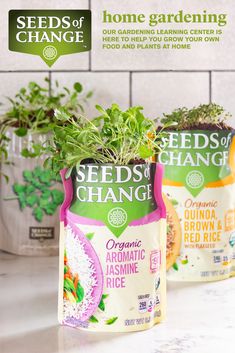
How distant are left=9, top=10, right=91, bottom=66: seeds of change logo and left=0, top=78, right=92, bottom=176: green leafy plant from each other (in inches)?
2.7

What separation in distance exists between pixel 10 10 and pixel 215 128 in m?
0.56

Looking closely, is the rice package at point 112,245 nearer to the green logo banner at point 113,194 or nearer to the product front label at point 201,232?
the green logo banner at point 113,194

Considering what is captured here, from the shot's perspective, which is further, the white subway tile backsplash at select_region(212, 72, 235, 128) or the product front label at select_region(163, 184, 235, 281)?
the white subway tile backsplash at select_region(212, 72, 235, 128)

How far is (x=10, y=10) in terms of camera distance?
1.88m

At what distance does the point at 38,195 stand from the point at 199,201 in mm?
362

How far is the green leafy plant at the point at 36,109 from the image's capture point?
1756mm

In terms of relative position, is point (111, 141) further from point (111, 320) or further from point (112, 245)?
point (111, 320)

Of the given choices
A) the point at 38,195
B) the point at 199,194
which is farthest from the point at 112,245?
the point at 38,195

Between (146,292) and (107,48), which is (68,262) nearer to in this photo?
(146,292)

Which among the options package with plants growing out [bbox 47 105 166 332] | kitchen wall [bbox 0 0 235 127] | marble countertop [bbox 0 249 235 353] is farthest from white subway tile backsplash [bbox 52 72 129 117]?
package with plants growing out [bbox 47 105 166 332]

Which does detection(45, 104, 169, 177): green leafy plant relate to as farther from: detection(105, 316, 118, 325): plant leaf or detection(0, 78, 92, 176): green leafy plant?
detection(0, 78, 92, 176): green leafy plant

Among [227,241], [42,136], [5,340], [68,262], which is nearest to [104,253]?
[68,262]

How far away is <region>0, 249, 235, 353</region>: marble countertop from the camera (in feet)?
4.09

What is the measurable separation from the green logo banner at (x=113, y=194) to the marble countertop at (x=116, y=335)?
0.16 m
